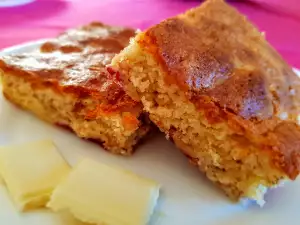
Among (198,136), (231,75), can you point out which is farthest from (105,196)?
(231,75)

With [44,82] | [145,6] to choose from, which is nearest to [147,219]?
[44,82]

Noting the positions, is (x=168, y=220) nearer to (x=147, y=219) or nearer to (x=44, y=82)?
(x=147, y=219)

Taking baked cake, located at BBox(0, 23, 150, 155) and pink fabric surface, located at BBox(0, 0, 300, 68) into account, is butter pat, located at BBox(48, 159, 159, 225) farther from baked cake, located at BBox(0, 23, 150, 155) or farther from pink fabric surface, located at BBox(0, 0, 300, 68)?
pink fabric surface, located at BBox(0, 0, 300, 68)

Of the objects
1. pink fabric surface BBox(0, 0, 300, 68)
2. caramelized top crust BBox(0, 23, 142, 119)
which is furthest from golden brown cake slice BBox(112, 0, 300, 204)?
pink fabric surface BBox(0, 0, 300, 68)

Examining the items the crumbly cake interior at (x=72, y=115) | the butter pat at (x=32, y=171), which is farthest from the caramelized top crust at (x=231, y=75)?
the butter pat at (x=32, y=171)

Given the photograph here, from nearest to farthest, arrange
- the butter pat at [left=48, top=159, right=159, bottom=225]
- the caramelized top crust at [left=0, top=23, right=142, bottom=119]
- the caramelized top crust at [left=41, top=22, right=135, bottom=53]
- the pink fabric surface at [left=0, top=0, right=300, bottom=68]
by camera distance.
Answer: the butter pat at [left=48, top=159, right=159, bottom=225] → the caramelized top crust at [left=0, top=23, right=142, bottom=119] → the caramelized top crust at [left=41, top=22, right=135, bottom=53] → the pink fabric surface at [left=0, top=0, right=300, bottom=68]

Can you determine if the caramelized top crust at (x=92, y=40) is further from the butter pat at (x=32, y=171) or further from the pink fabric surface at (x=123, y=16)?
the pink fabric surface at (x=123, y=16)

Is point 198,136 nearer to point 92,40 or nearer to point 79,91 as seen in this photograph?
point 79,91
